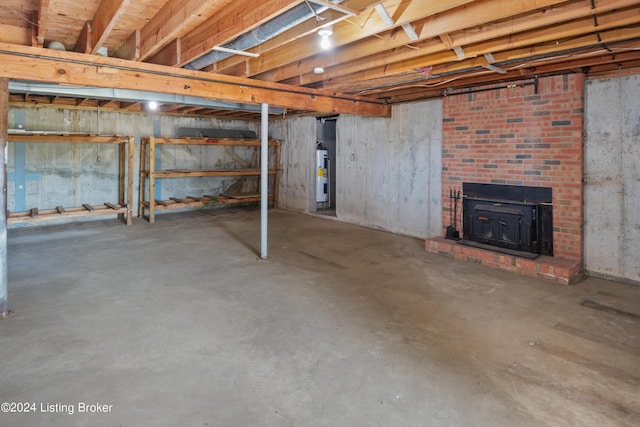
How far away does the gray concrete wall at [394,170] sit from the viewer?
5.84 metres

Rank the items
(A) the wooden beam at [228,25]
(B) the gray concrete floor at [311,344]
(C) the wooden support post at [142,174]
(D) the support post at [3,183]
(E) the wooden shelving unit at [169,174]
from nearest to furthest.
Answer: (B) the gray concrete floor at [311,344] < (A) the wooden beam at [228,25] < (D) the support post at [3,183] < (E) the wooden shelving unit at [169,174] < (C) the wooden support post at [142,174]

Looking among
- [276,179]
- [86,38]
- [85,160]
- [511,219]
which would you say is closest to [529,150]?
[511,219]

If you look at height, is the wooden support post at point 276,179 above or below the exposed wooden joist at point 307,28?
below

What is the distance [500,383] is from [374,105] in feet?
15.6

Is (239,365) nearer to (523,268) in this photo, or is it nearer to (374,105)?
(523,268)

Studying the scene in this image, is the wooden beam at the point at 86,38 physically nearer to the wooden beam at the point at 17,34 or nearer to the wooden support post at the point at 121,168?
the wooden beam at the point at 17,34

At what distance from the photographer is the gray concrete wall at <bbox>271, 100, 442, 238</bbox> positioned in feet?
19.2

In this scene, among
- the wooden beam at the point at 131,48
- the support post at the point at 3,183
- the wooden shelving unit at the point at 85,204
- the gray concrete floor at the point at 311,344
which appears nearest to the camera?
the gray concrete floor at the point at 311,344

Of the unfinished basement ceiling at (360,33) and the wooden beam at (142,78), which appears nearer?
the unfinished basement ceiling at (360,33)

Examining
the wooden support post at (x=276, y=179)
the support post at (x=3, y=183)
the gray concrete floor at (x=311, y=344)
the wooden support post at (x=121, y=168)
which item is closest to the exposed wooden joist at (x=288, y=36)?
the support post at (x=3, y=183)

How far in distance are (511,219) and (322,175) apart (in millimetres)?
4712

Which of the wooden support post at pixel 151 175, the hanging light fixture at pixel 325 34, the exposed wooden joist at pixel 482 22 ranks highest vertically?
the exposed wooden joist at pixel 482 22

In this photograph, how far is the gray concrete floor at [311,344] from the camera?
1.95 metres

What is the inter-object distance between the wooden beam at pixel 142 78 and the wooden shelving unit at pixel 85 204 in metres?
3.35
